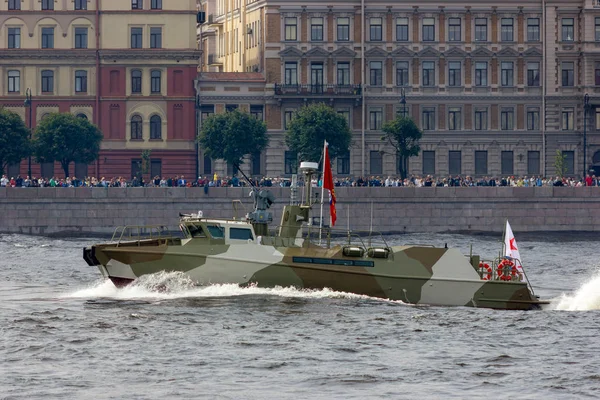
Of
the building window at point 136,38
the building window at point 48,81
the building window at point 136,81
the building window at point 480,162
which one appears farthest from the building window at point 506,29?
the building window at point 48,81

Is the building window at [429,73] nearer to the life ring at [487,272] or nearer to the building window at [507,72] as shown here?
the building window at [507,72]

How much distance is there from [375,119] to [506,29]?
33.4 ft

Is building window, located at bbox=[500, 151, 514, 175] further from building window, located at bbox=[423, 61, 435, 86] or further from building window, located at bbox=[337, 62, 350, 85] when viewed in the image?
building window, located at bbox=[337, 62, 350, 85]

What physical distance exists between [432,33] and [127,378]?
71667 mm

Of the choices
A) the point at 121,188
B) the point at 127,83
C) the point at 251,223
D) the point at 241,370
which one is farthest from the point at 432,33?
the point at 241,370

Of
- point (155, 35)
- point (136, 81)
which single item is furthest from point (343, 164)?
point (155, 35)

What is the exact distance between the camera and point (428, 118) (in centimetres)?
10012

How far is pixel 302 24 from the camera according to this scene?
324 ft

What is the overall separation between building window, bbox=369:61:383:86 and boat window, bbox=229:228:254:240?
6071 cm

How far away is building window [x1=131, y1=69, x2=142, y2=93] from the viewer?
Answer: 98.1 metres

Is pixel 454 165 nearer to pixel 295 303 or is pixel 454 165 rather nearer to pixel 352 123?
pixel 352 123

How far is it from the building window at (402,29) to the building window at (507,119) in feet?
26.2

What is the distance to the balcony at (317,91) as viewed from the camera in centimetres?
9856

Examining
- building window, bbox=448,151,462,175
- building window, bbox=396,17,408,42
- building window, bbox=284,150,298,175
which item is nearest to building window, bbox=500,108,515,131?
A: building window, bbox=448,151,462,175
